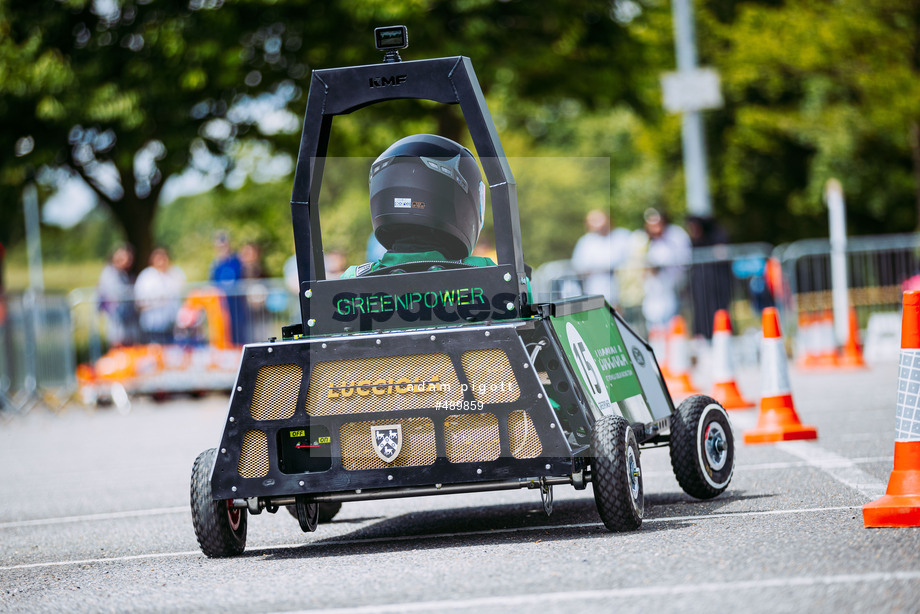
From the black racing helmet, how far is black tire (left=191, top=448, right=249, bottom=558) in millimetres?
1369

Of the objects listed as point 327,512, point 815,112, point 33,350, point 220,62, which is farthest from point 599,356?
point 815,112

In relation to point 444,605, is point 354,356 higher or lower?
higher

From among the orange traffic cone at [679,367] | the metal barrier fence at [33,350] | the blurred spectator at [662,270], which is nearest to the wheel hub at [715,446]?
the orange traffic cone at [679,367]

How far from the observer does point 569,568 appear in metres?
5.00

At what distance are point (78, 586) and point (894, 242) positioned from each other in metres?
17.5

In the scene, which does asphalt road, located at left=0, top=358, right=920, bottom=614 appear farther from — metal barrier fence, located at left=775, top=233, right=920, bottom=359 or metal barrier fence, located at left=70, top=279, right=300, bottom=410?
metal barrier fence, located at left=775, top=233, right=920, bottom=359

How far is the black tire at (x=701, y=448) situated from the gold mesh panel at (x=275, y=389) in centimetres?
203

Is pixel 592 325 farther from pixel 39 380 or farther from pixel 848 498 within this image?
pixel 39 380

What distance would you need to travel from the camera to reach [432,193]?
612cm

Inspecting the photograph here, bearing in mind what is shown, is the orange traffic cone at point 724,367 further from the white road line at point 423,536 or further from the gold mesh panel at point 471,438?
the gold mesh panel at point 471,438

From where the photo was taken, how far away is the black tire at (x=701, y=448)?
6727 mm

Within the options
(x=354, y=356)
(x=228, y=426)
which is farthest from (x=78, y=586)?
(x=354, y=356)

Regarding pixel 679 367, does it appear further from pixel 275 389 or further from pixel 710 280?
pixel 275 389

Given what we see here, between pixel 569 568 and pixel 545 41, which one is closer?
pixel 569 568
